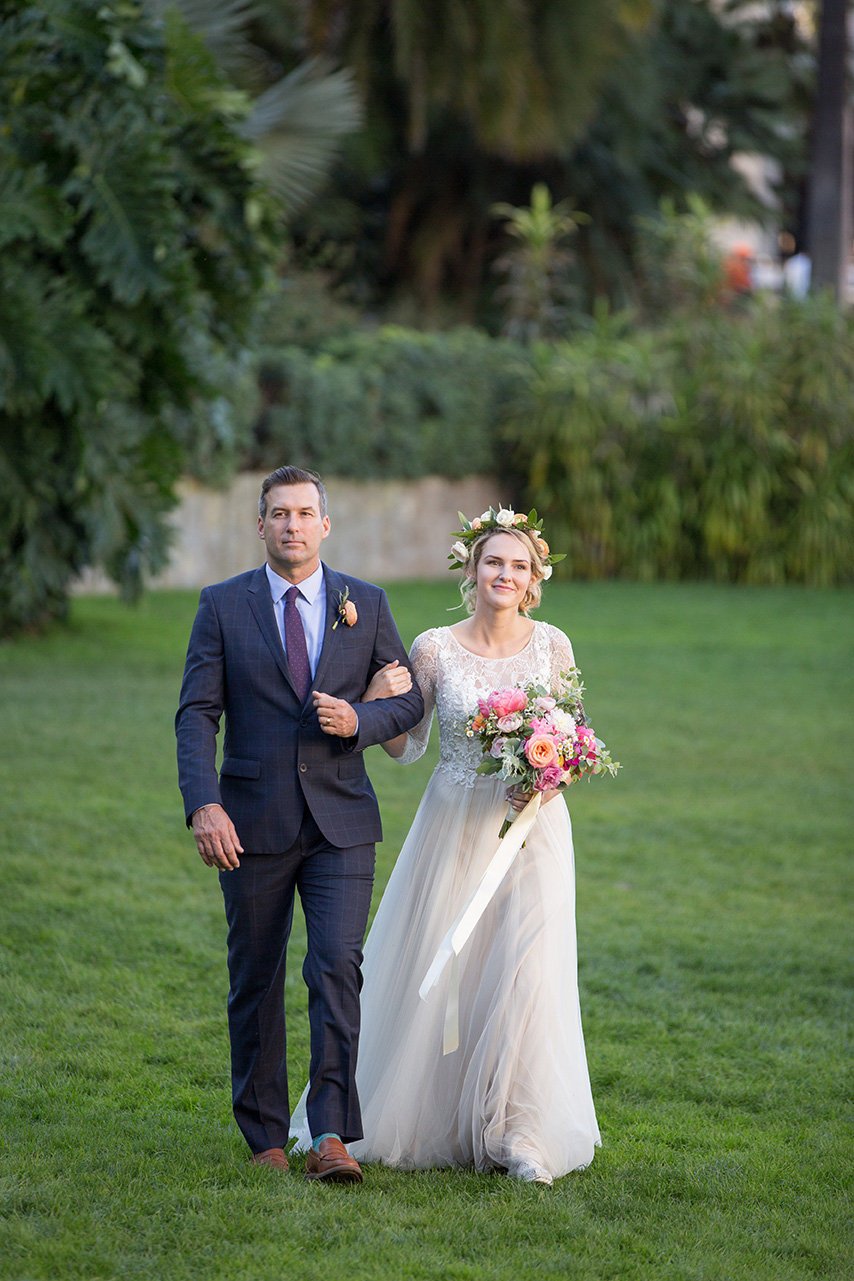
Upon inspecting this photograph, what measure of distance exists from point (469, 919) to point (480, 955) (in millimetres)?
241

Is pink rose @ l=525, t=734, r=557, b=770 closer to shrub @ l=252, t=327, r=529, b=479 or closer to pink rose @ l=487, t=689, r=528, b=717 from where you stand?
pink rose @ l=487, t=689, r=528, b=717

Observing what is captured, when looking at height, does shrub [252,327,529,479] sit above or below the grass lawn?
Result: above

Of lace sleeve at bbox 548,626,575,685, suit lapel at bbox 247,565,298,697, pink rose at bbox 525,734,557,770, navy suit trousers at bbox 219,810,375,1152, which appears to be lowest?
navy suit trousers at bbox 219,810,375,1152

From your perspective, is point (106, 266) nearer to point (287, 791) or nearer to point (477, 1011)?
point (287, 791)

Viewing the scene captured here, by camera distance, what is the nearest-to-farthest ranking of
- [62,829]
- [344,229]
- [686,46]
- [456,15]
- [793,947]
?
[793,947], [62,829], [456,15], [344,229], [686,46]

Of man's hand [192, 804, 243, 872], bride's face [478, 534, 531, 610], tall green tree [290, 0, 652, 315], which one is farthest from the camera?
tall green tree [290, 0, 652, 315]

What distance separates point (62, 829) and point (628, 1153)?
14.1 ft

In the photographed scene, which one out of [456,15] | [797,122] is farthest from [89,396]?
[797,122]

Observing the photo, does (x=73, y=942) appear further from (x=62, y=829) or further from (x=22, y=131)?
(x=22, y=131)

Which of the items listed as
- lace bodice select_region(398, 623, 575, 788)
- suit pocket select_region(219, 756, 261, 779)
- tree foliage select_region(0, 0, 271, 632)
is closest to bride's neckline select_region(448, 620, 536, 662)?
lace bodice select_region(398, 623, 575, 788)

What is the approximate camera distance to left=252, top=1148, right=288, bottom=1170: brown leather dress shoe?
14.3 feet

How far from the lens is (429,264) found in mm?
25141

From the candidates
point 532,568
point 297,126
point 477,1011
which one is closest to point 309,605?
point 532,568

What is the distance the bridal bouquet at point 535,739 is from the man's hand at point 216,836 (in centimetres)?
69
